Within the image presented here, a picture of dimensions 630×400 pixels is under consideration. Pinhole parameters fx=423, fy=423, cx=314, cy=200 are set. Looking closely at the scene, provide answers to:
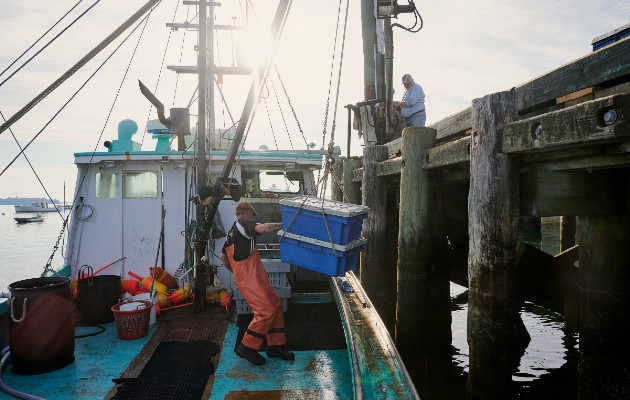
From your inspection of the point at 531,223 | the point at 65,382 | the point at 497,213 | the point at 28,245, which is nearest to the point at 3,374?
the point at 65,382

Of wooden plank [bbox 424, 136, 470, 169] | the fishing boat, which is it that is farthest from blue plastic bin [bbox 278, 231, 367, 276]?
wooden plank [bbox 424, 136, 470, 169]

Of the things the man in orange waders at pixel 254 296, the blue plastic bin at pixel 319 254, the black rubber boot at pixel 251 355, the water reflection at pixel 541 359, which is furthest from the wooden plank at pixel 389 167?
the water reflection at pixel 541 359

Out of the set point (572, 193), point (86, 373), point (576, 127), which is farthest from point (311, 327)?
point (576, 127)

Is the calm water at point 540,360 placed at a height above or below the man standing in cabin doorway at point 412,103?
below

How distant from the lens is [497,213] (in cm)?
368

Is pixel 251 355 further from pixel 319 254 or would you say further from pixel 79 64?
pixel 79 64

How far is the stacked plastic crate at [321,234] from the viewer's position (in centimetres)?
390

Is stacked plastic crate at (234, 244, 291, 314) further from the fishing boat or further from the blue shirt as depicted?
the blue shirt

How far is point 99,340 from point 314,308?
2938 millimetres

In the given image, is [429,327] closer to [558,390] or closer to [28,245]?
[558,390]

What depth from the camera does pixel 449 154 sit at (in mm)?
4633

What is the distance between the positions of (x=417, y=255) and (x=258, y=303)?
6.92 feet

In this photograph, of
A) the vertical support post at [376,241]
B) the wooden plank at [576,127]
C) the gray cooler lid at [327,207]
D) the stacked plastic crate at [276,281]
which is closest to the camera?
the wooden plank at [576,127]

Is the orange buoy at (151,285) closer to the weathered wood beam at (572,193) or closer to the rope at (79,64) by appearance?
the rope at (79,64)
